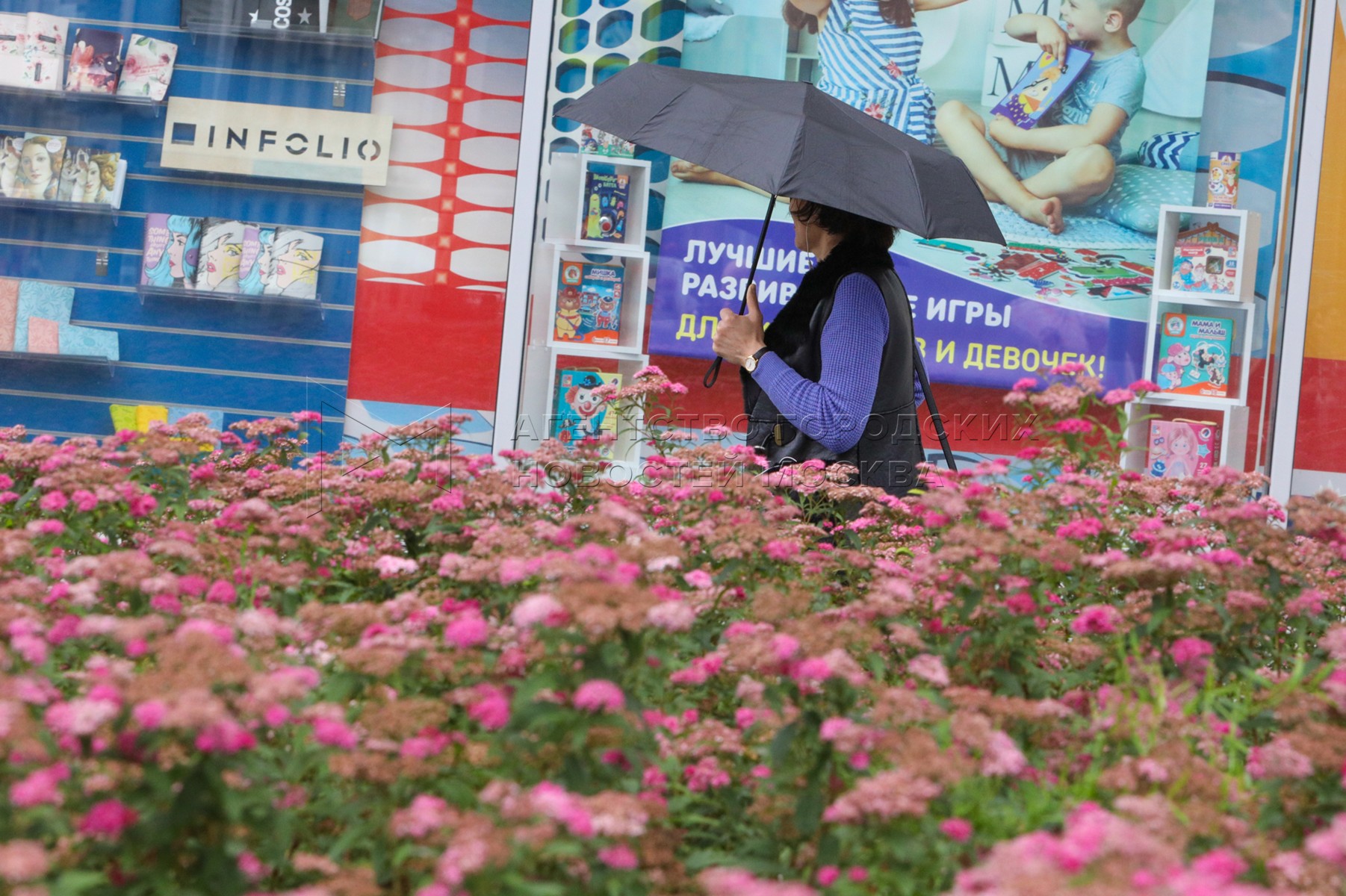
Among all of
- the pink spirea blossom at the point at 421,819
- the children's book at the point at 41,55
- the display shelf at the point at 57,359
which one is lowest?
→ the pink spirea blossom at the point at 421,819

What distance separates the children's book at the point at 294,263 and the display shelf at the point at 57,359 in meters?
0.64

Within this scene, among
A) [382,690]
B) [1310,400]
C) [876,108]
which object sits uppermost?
[876,108]

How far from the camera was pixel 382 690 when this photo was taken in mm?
1231

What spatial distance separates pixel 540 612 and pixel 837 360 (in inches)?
58.2

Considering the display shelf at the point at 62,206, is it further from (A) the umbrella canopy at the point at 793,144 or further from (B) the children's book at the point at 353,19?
(A) the umbrella canopy at the point at 793,144

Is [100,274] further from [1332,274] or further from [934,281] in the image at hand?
[1332,274]

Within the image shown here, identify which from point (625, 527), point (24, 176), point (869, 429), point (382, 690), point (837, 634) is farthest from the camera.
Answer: point (24, 176)

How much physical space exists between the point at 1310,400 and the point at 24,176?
16.5 feet

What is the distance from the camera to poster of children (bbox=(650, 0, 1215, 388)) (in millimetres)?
4414

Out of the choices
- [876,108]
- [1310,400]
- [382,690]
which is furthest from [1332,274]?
[382,690]

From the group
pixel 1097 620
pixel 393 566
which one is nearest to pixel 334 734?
pixel 393 566

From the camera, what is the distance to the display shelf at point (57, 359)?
13.7ft

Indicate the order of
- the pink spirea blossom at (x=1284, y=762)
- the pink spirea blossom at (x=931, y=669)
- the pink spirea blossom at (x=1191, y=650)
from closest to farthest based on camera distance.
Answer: the pink spirea blossom at (x=1284, y=762), the pink spirea blossom at (x=931, y=669), the pink spirea blossom at (x=1191, y=650)

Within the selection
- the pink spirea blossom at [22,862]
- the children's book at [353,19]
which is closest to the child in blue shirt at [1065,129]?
the children's book at [353,19]
